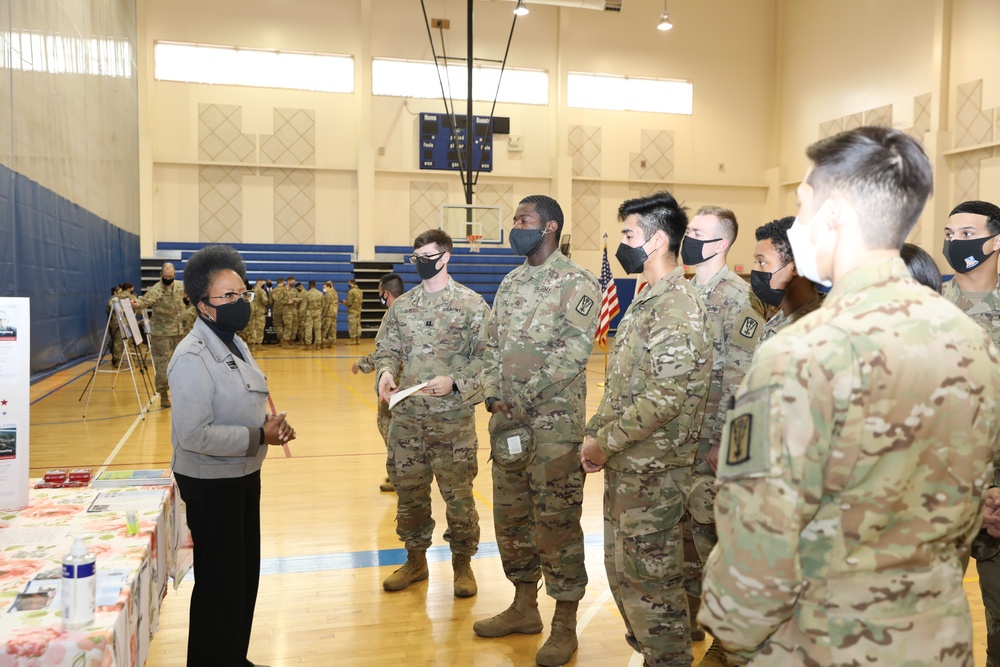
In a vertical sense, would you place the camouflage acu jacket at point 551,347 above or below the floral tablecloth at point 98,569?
above

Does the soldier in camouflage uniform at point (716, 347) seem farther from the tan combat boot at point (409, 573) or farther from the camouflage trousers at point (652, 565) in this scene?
the tan combat boot at point (409, 573)

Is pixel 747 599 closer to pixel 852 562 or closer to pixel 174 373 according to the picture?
pixel 852 562

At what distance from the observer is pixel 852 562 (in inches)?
52.1

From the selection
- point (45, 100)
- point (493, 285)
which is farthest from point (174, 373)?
point (493, 285)

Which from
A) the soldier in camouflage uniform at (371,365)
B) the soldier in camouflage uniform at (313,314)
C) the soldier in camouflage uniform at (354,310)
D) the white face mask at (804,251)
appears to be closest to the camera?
the white face mask at (804,251)

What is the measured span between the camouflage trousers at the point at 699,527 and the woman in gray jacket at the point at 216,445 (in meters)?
1.74

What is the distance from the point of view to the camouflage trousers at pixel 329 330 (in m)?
18.0

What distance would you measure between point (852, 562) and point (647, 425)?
4.24ft

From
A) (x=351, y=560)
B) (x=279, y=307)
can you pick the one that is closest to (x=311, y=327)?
(x=279, y=307)

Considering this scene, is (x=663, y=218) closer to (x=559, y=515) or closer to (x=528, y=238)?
(x=528, y=238)

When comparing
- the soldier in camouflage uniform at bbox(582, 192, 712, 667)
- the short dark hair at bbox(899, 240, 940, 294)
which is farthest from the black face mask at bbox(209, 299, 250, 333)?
the short dark hair at bbox(899, 240, 940, 294)

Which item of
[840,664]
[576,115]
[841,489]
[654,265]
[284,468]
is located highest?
[576,115]

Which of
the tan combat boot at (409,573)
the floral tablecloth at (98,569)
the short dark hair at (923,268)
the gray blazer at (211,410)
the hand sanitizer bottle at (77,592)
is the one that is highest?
the short dark hair at (923,268)

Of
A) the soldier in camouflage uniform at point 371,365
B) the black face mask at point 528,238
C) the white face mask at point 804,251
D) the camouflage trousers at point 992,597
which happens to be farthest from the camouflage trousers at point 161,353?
the white face mask at point 804,251
